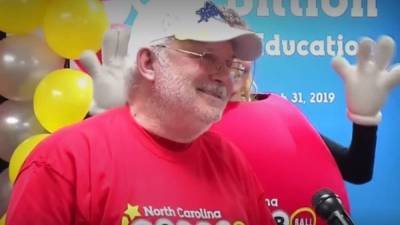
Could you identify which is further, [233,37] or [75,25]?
[75,25]

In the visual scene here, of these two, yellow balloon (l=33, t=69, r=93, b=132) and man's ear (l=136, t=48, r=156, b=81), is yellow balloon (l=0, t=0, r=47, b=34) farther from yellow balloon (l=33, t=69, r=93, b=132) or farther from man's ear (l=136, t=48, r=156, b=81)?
man's ear (l=136, t=48, r=156, b=81)

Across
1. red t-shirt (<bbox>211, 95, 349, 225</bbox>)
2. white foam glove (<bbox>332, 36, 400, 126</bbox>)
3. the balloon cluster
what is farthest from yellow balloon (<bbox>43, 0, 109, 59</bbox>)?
white foam glove (<bbox>332, 36, 400, 126</bbox>)

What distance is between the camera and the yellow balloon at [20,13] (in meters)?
1.67

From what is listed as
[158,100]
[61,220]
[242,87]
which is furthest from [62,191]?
[242,87]

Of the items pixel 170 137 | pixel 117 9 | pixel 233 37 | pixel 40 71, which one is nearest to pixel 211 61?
pixel 233 37

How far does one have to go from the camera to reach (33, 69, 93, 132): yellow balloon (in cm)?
162

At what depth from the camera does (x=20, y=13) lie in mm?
1668

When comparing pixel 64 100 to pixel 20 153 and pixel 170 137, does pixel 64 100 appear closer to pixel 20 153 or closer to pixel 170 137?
pixel 20 153

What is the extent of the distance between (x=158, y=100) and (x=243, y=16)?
46 centimetres

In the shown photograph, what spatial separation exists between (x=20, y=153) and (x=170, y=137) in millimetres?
514

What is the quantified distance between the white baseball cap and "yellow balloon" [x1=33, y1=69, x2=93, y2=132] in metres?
0.21

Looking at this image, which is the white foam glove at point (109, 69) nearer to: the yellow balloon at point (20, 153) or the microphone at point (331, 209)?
the yellow balloon at point (20, 153)

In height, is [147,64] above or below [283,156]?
above

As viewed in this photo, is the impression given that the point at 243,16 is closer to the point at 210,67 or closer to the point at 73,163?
the point at 210,67
